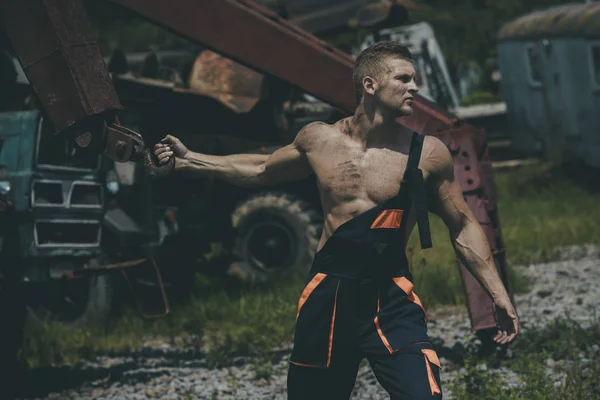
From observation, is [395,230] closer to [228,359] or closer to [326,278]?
[326,278]

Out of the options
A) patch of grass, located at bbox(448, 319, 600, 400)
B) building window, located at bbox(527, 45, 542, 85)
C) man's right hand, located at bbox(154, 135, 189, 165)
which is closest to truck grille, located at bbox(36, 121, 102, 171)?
patch of grass, located at bbox(448, 319, 600, 400)

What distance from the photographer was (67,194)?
29.8 feet

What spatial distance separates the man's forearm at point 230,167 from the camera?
5066mm

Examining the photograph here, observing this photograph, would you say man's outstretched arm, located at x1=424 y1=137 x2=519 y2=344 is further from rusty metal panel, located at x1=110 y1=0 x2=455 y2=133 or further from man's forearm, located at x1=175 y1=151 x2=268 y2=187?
rusty metal panel, located at x1=110 y1=0 x2=455 y2=133

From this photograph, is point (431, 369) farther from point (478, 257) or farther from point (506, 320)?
point (478, 257)

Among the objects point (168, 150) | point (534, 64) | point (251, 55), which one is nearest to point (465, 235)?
point (168, 150)

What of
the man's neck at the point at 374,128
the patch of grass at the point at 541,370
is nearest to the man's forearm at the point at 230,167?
the man's neck at the point at 374,128

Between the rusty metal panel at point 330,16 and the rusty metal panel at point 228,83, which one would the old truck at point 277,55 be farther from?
the rusty metal panel at point 330,16

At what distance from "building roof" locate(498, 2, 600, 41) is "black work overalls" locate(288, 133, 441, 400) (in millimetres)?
11880

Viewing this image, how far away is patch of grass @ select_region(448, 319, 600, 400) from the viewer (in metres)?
6.55

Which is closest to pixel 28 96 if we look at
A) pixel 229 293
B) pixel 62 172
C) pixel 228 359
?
pixel 62 172

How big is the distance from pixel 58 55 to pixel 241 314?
3.62 meters

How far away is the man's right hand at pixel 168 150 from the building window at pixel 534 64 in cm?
1413

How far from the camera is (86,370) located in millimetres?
8531
